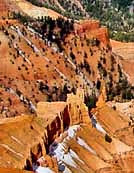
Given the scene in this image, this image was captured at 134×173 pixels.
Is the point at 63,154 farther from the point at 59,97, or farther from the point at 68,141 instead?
the point at 59,97

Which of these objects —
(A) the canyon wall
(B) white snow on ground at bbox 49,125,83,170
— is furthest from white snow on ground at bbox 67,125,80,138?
(B) white snow on ground at bbox 49,125,83,170

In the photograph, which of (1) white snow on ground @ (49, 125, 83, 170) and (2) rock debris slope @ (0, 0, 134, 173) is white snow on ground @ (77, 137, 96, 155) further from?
(1) white snow on ground @ (49, 125, 83, 170)

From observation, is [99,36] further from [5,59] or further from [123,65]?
[5,59]

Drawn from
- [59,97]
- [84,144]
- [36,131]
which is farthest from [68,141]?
[59,97]

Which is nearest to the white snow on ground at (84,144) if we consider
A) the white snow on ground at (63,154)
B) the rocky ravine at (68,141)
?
the rocky ravine at (68,141)

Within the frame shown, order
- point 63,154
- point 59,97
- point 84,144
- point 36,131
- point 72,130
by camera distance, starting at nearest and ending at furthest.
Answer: point 63,154 < point 36,131 < point 84,144 < point 72,130 < point 59,97

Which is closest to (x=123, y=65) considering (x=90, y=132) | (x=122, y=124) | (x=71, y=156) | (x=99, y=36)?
(x=99, y=36)

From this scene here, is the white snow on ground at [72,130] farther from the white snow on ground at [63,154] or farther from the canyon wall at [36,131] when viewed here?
the white snow on ground at [63,154]

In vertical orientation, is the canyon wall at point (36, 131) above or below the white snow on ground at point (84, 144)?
above
